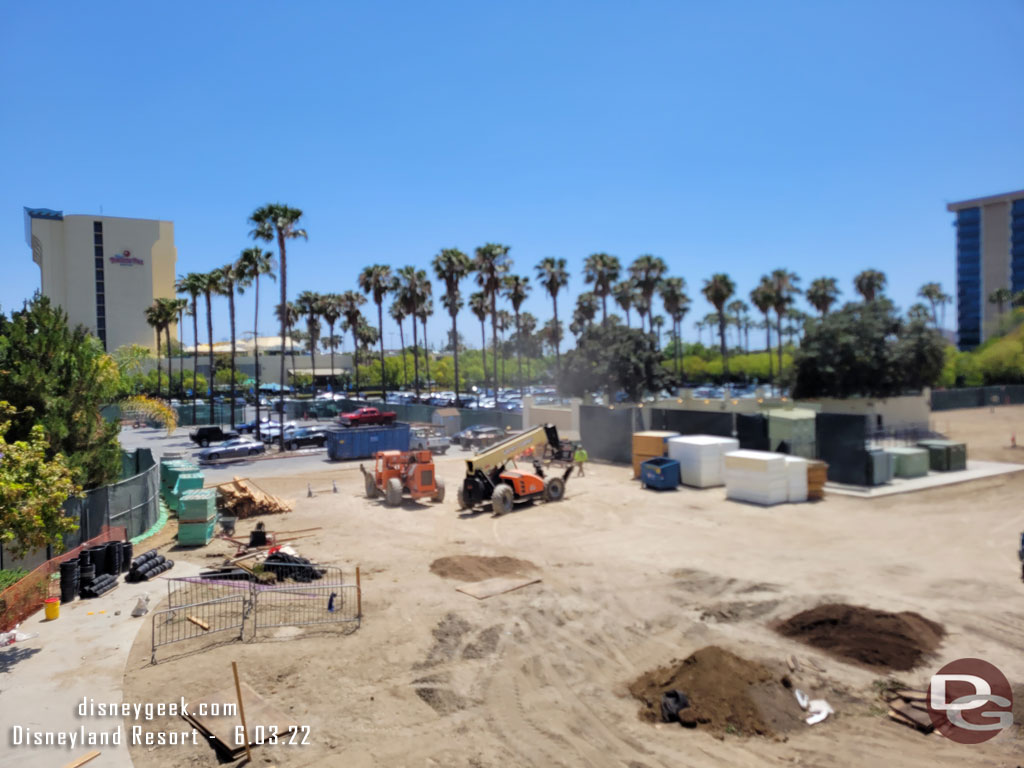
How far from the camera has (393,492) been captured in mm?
24875

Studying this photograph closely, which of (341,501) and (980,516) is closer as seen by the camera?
(980,516)

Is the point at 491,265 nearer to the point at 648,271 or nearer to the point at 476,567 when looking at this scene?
the point at 648,271

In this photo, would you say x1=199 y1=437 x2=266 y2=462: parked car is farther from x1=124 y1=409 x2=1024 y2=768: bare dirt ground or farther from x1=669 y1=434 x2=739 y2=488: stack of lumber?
x1=669 y1=434 x2=739 y2=488: stack of lumber

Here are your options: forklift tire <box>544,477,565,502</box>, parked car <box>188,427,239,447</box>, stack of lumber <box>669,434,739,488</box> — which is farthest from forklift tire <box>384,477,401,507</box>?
parked car <box>188,427,239,447</box>

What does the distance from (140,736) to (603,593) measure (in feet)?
30.4

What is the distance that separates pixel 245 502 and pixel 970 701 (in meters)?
21.4

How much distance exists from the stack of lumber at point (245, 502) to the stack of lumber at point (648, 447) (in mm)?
15359

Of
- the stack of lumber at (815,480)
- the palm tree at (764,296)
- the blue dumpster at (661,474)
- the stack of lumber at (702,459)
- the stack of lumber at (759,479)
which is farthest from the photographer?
the palm tree at (764,296)

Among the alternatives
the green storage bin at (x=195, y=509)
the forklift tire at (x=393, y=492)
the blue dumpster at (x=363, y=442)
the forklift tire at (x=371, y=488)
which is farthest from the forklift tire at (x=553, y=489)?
the blue dumpster at (x=363, y=442)

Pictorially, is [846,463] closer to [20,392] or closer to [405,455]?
[405,455]

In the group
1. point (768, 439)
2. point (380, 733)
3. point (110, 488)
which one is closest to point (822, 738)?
point (380, 733)

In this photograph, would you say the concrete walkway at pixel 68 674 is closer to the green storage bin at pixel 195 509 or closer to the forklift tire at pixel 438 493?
the green storage bin at pixel 195 509

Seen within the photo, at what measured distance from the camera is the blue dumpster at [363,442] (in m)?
38.3

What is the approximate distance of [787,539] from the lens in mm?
19234
